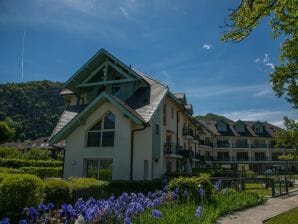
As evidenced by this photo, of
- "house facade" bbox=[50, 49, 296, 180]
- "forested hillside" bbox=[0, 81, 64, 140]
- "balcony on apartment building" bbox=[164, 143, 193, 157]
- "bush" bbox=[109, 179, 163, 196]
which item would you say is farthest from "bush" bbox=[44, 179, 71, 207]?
"forested hillside" bbox=[0, 81, 64, 140]

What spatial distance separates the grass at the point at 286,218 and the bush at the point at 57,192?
7.28m

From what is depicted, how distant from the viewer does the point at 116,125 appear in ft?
69.1

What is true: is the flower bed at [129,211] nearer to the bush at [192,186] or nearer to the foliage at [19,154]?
the bush at [192,186]

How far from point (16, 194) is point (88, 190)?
3909 millimetres

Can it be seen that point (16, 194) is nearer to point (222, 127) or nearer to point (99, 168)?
point (99, 168)

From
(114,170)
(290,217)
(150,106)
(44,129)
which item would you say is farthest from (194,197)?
(44,129)

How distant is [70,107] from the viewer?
27.3 metres

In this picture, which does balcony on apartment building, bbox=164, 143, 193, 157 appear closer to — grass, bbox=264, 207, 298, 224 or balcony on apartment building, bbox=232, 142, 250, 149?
grass, bbox=264, 207, 298, 224

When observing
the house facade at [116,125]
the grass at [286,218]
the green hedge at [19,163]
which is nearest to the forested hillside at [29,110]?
the green hedge at [19,163]

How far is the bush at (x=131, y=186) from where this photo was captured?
14703 mm

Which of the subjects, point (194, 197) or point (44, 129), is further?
point (44, 129)

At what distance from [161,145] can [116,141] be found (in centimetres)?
445

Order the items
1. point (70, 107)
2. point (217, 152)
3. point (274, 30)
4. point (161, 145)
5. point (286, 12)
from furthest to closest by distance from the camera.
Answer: point (217, 152), point (70, 107), point (161, 145), point (274, 30), point (286, 12)

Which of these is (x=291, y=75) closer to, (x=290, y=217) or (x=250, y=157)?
(x=290, y=217)
